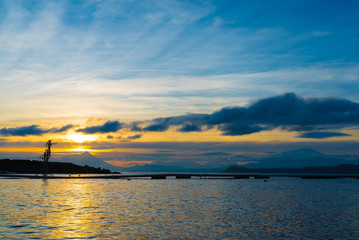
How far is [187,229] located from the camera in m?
33.0

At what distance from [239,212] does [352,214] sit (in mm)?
16309

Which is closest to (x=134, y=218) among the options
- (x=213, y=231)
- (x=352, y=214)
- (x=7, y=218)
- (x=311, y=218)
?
(x=213, y=231)

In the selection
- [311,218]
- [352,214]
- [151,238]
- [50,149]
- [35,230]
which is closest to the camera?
[151,238]

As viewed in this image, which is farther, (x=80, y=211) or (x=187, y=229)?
(x=80, y=211)

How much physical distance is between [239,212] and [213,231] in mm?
16209

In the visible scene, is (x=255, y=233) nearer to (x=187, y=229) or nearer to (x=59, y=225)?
(x=187, y=229)

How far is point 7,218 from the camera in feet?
122

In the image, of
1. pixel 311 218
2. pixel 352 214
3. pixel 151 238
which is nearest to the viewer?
pixel 151 238

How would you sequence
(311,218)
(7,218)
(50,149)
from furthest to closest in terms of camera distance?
(50,149) → (311,218) → (7,218)

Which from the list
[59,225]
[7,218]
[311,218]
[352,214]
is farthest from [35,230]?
[352,214]

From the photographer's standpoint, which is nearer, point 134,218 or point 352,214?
point 134,218

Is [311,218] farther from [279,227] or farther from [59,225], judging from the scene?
[59,225]

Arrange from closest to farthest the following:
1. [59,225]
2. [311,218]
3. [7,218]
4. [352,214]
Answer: [59,225] < [7,218] < [311,218] < [352,214]

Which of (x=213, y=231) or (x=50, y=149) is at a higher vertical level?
(x=50, y=149)
